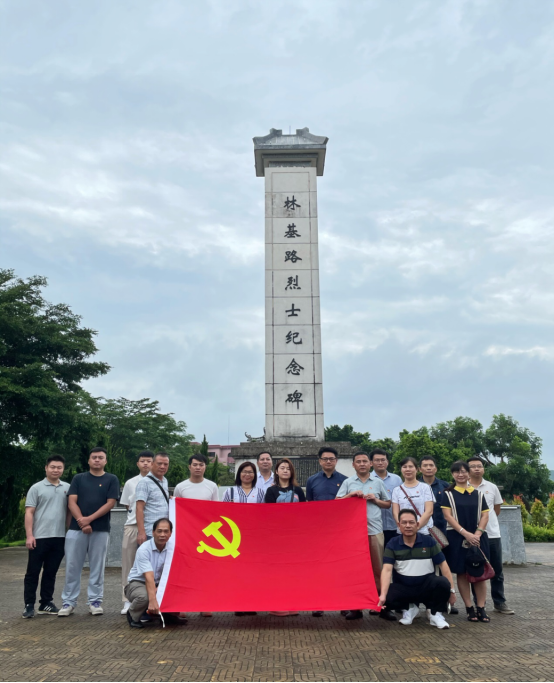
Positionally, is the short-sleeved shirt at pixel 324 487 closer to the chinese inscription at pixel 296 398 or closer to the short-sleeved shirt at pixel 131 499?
the short-sleeved shirt at pixel 131 499

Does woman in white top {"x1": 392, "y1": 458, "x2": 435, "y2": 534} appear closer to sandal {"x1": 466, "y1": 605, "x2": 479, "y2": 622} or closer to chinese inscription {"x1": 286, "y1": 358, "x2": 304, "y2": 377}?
sandal {"x1": 466, "y1": 605, "x2": 479, "y2": 622}

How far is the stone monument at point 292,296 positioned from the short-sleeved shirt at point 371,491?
279 inches

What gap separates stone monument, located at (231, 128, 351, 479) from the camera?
522 inches

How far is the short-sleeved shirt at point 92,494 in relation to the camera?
5414mm

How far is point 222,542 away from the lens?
4.92m

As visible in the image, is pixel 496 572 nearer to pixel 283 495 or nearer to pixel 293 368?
pixel 283 495

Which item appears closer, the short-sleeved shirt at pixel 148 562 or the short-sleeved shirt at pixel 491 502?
the short-sleeved shirt at pixel 148 562

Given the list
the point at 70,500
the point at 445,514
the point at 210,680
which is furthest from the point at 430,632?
the point at 70,500

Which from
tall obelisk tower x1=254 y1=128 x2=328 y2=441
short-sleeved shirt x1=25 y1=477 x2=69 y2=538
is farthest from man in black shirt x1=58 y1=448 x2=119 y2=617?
tall obelisk tower x1=254 y1=128 x2=328 y2=441

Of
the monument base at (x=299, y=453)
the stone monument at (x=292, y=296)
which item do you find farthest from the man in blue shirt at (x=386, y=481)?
the stone monument at (x=292, y=296)

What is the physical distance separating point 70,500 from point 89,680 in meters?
2.39

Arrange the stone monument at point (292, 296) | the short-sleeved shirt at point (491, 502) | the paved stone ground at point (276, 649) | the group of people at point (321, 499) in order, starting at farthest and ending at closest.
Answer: the stone monument at point (292, 296), the short-sleeved shirt at point (491, 502), the group of people at point (321, 499), the paved stone ground at point (276, 649)

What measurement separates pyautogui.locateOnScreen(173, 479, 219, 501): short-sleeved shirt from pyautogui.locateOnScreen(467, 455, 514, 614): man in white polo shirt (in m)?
2.35

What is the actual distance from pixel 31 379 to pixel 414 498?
11.9 metres
